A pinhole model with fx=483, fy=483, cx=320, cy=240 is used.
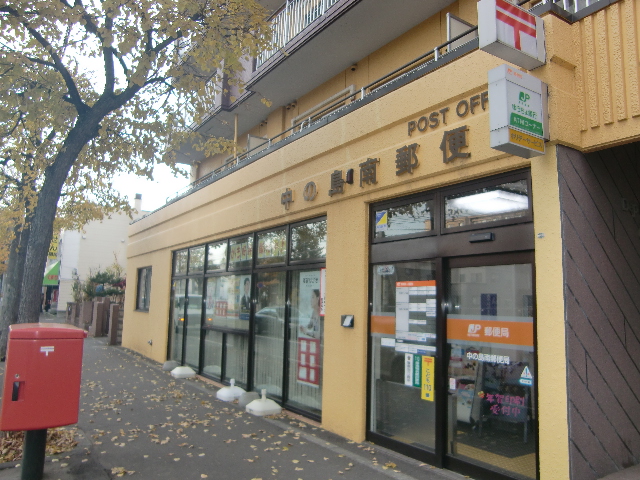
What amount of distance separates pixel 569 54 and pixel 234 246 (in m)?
7.14

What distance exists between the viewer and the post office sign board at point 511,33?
3.93 meters

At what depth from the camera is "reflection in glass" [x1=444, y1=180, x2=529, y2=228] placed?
4562 mm

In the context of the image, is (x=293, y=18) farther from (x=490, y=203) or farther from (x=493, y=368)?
(x=493, y=368)

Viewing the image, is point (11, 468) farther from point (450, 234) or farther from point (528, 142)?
point (528, 142)

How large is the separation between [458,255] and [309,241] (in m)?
3.06

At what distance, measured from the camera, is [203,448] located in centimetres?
588

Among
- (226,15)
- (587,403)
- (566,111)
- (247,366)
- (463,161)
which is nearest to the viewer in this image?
(587,403)

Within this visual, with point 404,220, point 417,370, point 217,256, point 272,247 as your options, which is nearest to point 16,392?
point 417,370

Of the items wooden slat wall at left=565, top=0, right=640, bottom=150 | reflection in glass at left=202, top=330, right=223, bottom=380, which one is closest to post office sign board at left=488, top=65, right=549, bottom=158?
wooden slat wall at left=565, top=0, right=640, bottom=150

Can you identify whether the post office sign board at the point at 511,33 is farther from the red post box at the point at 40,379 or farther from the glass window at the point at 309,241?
the red post box at the point at 40,379

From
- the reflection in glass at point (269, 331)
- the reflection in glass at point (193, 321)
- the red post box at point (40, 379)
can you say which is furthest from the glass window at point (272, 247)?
the red post box at point (40, 379)

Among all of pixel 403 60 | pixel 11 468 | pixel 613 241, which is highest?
pixel 403 60

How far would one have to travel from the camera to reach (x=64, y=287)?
118 ft

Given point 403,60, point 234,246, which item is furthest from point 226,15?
point 234,246
